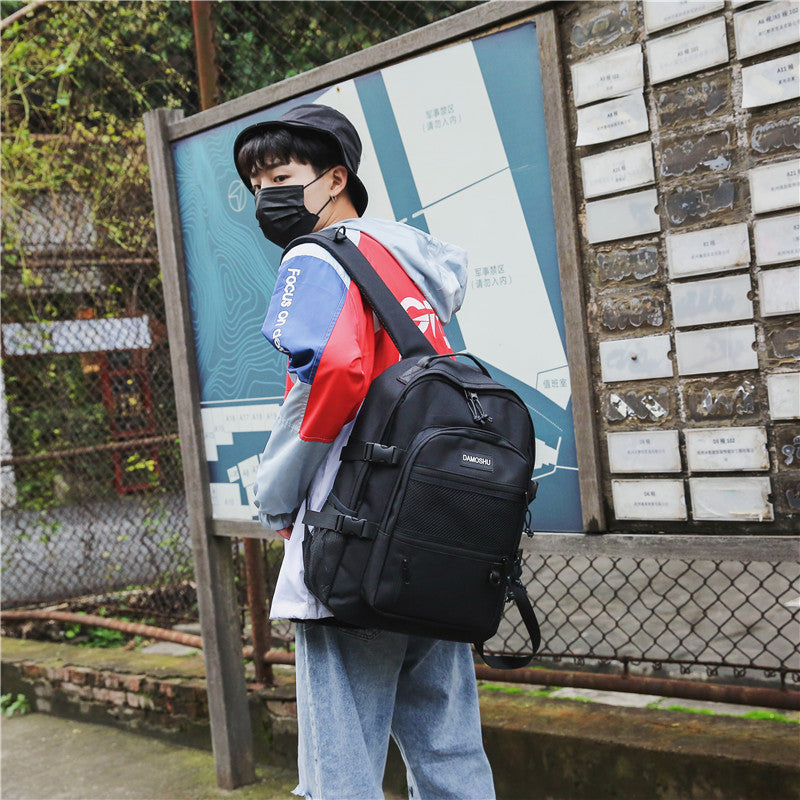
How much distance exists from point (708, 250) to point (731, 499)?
1.93 ft

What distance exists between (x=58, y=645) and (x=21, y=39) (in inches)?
149

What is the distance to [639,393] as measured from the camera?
8.07 ft

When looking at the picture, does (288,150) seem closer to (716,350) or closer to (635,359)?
(635,359)

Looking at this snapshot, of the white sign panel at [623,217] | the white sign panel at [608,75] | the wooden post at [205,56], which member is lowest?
the white sign panel at [623,217]

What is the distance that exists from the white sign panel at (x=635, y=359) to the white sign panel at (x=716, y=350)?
0.13ft

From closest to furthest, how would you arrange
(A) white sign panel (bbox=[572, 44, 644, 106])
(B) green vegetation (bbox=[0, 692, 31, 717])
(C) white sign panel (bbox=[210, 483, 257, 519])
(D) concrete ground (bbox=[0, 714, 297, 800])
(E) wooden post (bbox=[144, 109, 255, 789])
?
(A) white sign panel (bbox=[572, 44, 644, 106]), (C) white sign panel (bbox=[210, 483, 257, 519]), (E) wooden post (bbox=[144, 109, 255, 789]), (D) concrete ground (bbox=[0, 714, 297, 800]), (B) green vegetation (bbox=[0, 692, 31, 717])

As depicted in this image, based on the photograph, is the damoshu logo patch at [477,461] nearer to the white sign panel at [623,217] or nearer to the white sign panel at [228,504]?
the white sign panel at [623,217]

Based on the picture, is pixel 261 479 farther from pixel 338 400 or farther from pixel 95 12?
pixel 95 12

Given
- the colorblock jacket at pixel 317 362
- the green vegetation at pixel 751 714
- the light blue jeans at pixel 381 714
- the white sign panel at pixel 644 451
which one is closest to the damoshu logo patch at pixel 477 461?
the colorblock jacket at pixel 317 362

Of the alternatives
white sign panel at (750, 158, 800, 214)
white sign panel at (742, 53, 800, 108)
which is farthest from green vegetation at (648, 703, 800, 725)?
white sign panel at (742, 53, 800, 108)

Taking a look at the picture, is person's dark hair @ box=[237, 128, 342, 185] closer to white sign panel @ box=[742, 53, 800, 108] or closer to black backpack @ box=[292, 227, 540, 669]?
black backpack @ box=[292, 227, 540, 669]

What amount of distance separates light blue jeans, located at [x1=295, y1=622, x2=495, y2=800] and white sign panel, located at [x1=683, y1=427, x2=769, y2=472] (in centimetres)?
73

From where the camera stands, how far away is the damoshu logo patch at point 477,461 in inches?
75.2

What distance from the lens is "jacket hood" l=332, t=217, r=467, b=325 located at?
221 centimetres
